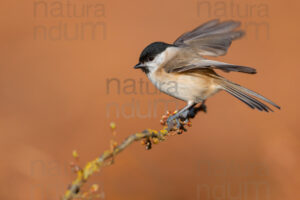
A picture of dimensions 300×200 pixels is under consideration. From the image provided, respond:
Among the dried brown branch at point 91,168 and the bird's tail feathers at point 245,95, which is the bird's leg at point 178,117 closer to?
the bird's tail feathers at point 245,95

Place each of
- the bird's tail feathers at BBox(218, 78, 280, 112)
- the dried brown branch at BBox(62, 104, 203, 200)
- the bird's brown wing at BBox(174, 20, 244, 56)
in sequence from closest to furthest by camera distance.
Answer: the dried brown branch at BBox(62, 104, 203, 200), the bird's tail feathers at BBox(218, 78, 280, 112), the bird's brown wing at BBox(174, 20, 244, 56)

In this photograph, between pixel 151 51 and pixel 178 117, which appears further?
pixel 151 51

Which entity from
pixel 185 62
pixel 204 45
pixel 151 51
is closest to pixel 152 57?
pixel 151 51

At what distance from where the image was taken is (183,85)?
2000 mm

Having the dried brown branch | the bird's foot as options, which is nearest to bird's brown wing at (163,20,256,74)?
the bird's foot

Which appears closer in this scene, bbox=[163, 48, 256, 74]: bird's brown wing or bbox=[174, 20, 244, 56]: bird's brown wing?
bbox=[163, 48, 256, 74]: bird's brown wing

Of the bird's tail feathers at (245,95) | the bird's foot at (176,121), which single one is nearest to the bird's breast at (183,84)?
the bird's tail feathers at (245,95)

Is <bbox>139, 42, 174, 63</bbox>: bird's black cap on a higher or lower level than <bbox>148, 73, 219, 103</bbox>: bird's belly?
higher

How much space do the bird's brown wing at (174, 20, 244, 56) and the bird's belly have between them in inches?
10.0

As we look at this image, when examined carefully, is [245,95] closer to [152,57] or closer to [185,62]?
[185,62]

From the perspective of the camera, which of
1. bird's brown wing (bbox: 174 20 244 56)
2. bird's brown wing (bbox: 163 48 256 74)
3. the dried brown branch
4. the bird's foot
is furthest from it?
bird's brown wing (bbox: 174 20 244 56)

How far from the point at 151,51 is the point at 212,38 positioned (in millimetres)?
456

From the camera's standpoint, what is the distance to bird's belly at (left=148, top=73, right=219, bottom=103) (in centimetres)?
200

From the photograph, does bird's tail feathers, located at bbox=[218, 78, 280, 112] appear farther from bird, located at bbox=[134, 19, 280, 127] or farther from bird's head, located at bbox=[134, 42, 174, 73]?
bird's head, located at bbox=[134, 42, 174, 73]
